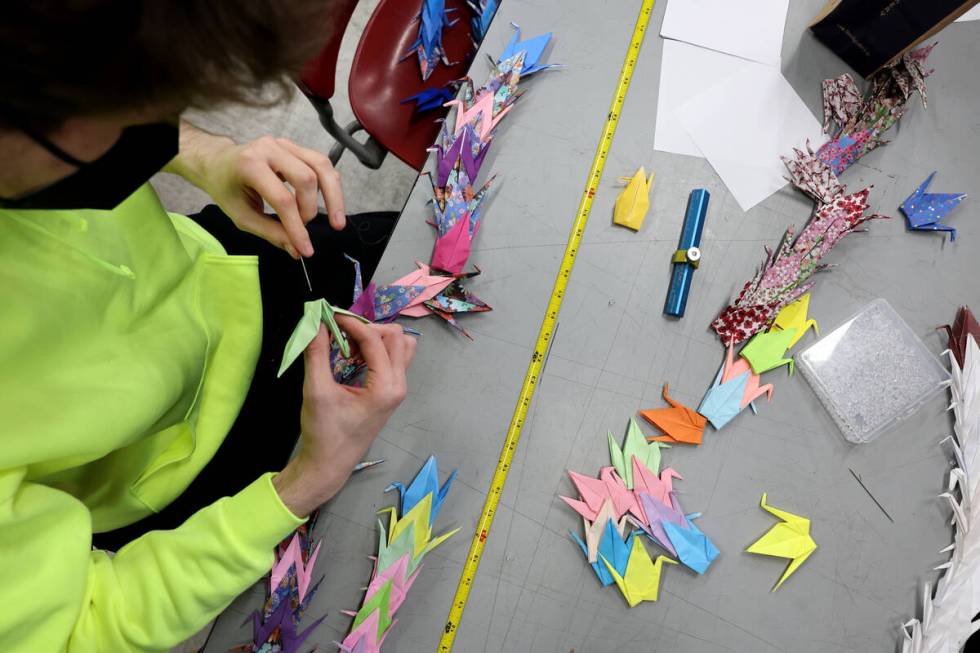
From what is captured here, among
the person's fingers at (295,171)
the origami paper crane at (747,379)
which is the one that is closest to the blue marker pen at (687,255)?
the origami paper crane at (747,379)

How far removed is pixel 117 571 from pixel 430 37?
1.17 meters

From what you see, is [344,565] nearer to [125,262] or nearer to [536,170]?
[125,262]

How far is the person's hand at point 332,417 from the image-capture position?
808mm

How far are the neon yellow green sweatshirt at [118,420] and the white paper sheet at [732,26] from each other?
1.04 metres

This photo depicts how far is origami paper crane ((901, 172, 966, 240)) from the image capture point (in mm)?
1226

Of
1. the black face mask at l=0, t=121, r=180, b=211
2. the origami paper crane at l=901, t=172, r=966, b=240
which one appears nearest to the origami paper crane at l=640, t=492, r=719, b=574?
the origami paper crane at l=901, t=172, r=966, b=240

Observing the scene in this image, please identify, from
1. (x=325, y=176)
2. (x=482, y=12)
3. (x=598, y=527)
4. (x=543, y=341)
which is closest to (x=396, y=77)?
(x=482, y=12)

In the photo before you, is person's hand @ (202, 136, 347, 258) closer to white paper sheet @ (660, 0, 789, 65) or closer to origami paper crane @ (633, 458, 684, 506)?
origami paper crane @ (633, 458, 684, 506)

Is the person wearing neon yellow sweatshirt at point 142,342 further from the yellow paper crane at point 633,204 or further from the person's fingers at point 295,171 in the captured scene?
the yellow paper crane at point 633,204

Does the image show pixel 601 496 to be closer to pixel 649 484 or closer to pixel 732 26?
pixel 649 484

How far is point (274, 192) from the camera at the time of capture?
0.82m

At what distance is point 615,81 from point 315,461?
3.17ft

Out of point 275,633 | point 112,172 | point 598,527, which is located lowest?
point 275,633

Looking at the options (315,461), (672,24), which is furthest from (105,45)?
(672,24)
